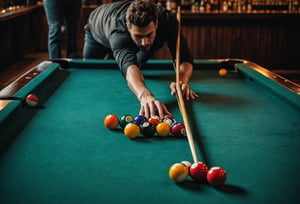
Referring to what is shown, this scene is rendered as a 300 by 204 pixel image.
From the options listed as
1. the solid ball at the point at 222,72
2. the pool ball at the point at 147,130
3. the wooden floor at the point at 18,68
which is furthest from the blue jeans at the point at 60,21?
the pool ball at the point at 147,130

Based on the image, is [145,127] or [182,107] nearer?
[145,127]

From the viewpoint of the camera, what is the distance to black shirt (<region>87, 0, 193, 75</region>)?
94.6 inches

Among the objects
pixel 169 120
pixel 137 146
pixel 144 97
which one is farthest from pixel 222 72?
pixel 137 146

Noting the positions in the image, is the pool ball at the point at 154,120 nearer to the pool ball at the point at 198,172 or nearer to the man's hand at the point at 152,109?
the man's hand at the point at 152,109

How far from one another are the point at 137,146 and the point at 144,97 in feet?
1.84

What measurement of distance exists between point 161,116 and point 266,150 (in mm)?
514

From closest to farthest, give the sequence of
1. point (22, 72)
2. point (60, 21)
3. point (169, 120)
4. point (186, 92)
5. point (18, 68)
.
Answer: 1. point (169, 120)
2. point (186, 92)
3. point (60, 21)
4. point (22, 72)
5. point (18, 68)

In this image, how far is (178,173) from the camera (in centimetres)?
107

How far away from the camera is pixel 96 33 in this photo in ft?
10.7

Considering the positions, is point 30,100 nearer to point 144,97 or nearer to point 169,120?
point 144,97

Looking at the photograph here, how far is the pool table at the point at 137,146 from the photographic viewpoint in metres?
1.02

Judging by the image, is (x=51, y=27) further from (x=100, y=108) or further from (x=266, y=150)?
(x=266, y=150)

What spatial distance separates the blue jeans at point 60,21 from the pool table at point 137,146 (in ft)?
6.53

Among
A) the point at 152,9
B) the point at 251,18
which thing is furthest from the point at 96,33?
the point at 251,18
